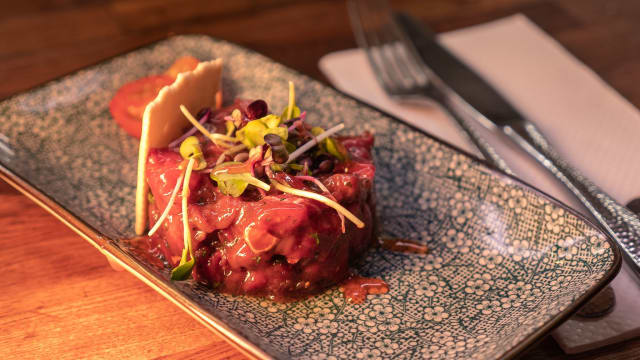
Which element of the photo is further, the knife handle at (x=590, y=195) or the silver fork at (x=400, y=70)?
the silver fork at (x=400, y=70)

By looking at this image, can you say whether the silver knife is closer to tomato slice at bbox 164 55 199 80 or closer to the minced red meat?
the minced red meat

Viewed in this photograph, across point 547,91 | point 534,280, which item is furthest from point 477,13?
point 534,280

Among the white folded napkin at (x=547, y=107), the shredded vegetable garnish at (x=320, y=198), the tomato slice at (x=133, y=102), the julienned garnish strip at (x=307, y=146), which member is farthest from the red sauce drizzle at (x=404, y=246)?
the tomato slice at (x=133, y=102)

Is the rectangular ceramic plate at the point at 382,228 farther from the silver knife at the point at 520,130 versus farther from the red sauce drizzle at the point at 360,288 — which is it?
the silver knife at the point at 520,130

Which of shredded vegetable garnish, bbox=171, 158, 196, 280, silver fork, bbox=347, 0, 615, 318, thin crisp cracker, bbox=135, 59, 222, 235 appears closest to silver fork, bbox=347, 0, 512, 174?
silver fork, bbox=347, 0, 615, 318

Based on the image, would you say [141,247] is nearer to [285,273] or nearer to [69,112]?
[285,273]

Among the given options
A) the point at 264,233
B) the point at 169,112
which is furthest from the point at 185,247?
the point at 169,112
